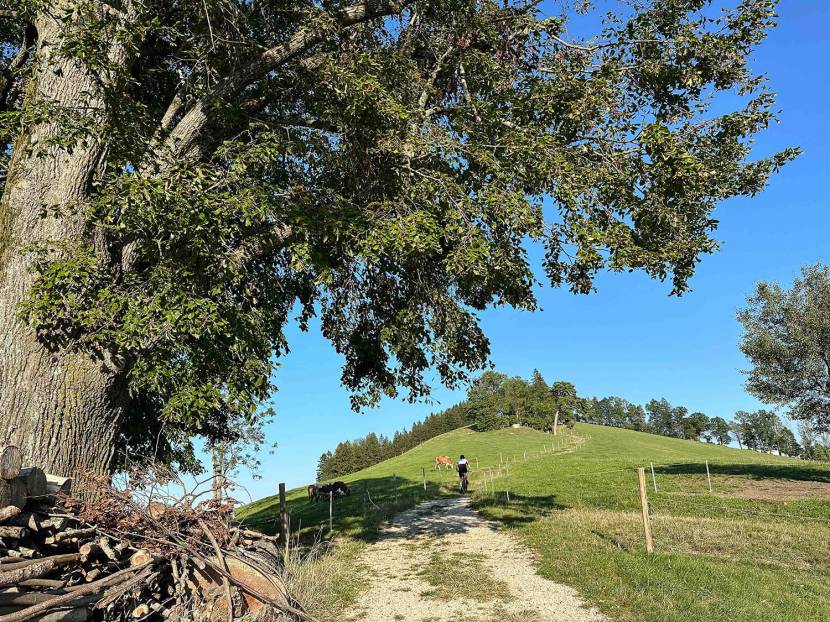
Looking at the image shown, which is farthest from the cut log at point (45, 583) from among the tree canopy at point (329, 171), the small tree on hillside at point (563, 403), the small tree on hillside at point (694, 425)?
the small tree on hillside at point (694, 425)

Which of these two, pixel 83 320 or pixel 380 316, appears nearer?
pixel 83 320

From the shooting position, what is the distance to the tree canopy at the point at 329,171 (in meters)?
7.24

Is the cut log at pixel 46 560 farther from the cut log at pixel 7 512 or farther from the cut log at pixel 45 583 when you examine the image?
the cut log at pixel 7 512

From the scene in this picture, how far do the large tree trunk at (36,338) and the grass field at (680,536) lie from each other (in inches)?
322

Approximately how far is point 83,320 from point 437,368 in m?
7.37

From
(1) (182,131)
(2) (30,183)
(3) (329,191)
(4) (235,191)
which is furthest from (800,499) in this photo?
(2) (30,183)

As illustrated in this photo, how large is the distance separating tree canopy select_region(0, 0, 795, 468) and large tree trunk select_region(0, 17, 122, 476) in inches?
3.6

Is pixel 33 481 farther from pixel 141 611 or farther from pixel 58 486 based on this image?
pixel 141 611

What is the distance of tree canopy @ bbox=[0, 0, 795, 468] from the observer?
285 inches

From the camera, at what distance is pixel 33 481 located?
4.49 m

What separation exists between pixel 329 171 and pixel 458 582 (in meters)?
8.89

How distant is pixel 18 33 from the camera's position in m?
11.3

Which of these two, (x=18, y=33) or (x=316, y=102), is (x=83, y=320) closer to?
(x=316, y=102)

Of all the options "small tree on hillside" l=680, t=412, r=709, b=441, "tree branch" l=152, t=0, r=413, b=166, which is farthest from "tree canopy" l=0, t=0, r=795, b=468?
"small tree on hillside" l=680, t=412, r=709, b=441
